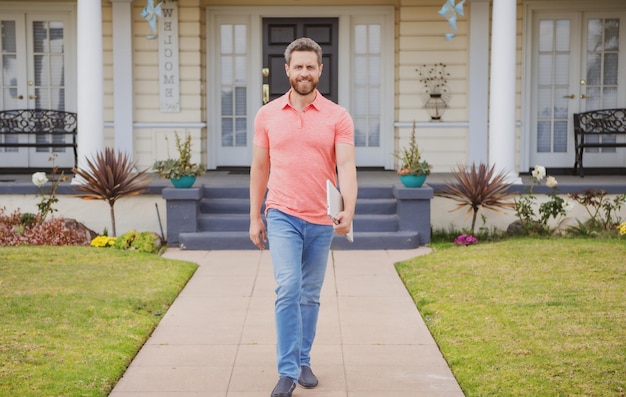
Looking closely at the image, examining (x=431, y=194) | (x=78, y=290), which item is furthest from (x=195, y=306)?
(x=431, y=194)

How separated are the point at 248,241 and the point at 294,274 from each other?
546 cm

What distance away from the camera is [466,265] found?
882cm

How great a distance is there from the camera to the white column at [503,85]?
36.7 ft

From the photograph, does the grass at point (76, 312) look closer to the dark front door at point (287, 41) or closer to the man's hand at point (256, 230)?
the man's hand at point (256, 230)

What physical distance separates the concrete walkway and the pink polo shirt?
1.05 meters

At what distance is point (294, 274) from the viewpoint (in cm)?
487

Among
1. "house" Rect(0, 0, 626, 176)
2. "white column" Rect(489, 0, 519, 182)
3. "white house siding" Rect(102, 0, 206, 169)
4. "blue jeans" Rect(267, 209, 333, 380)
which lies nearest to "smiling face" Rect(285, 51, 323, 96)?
"blue jeans" Rect(267, 209, 333, 380)

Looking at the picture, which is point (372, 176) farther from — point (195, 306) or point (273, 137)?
point (273, 137)

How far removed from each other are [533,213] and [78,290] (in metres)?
5.28

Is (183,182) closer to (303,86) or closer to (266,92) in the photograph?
(266,92)

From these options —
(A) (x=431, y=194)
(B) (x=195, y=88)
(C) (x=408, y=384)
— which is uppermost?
(B) (x=195, y=88)

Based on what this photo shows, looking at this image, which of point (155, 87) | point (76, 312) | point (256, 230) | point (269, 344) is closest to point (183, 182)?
point (155, 87)

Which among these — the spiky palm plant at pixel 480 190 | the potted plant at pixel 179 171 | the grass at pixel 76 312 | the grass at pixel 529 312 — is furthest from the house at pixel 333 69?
the grass at pixel 76 312

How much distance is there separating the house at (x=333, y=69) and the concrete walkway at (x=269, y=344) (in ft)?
15.1
